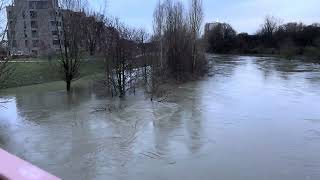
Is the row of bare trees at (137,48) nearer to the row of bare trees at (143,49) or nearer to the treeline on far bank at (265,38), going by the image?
the row of bare trees at (143,49)

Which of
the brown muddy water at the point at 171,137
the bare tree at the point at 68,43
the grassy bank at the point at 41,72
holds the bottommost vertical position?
the brown muddy water at the point at 171,137

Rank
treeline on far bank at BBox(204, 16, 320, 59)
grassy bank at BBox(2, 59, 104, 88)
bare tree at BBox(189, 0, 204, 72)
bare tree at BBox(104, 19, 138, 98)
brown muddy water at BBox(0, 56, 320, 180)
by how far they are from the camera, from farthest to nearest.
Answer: treeline on far bank at BBox(204, 16, 320, 59) → bare tree at BBox(189, 0, 204, 72) → grassy bank at BBox(2, 59, 104, 88) → bare tree at BBox(104, 19, 138, 98) → brown muddy water at BBox(0, 56, 320, 180)

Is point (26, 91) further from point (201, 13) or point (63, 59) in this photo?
point (201, 13)

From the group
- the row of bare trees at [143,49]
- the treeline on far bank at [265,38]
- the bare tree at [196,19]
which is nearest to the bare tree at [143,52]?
the row of bare trees at [143,49]

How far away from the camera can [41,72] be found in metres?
33.6

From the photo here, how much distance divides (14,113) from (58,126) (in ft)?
13.0

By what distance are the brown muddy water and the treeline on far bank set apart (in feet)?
202

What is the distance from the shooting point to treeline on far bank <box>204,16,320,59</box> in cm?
8538

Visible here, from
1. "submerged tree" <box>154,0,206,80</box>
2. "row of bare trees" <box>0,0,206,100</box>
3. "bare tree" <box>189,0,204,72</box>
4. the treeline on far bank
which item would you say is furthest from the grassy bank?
the treeline on far bank

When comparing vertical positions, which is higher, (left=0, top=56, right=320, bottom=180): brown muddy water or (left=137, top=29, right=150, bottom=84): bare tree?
(left=137, top=29, right=150, bottom=84): bare tree

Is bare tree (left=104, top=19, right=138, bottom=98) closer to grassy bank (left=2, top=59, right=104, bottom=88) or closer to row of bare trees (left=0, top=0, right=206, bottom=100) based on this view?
row of bare trees (left=0, top=0, right=206, bottom=100)

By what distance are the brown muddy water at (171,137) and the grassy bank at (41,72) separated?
8448 mm

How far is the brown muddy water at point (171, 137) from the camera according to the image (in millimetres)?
8984

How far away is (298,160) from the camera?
9.66 m
